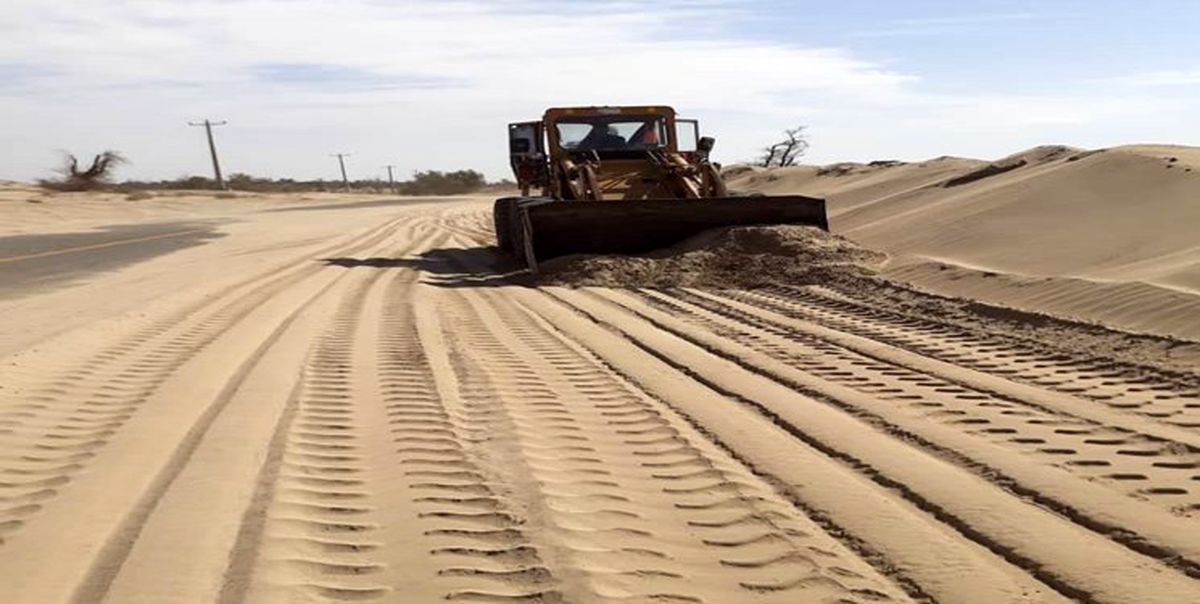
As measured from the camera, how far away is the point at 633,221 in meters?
14.5

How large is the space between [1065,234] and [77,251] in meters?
15.2

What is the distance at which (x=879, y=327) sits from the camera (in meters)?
9.39

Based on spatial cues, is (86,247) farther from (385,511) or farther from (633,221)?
(385,511)

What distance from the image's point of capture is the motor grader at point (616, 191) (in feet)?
47.2

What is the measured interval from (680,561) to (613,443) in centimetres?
163

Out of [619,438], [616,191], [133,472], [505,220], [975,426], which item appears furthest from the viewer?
[505,220]

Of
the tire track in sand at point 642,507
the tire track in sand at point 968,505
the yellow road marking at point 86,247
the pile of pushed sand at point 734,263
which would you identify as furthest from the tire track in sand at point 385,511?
the yellow road marking at point 86,247

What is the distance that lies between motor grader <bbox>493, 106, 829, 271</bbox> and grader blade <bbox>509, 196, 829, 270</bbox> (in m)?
0.01

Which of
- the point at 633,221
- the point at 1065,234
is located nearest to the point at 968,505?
the point at 633,221

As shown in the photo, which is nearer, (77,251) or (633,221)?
(633,221)

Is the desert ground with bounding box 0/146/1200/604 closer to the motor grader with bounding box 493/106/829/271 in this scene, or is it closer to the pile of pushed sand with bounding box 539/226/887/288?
the pile of pushed sand with bounding box 539/226/887/288

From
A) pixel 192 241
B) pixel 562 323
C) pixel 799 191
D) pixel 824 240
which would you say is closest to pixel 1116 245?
pixel 824 240

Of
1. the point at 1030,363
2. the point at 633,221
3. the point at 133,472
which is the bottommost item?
the point at 1030,363

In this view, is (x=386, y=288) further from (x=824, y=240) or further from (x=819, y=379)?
(x=819, y=379)
